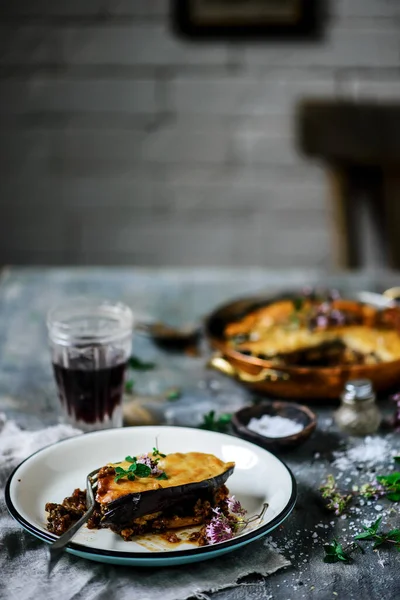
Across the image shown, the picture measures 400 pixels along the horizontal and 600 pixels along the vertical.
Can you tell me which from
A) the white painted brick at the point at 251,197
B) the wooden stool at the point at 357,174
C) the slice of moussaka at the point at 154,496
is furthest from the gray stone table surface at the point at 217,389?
the white painted brick at the point at 251,197

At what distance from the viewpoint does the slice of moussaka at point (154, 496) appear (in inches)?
40.0

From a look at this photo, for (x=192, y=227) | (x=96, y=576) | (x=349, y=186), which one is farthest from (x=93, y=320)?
(x=192, y=227)

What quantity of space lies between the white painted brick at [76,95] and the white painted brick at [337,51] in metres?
0.47

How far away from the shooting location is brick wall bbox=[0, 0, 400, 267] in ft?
11.3

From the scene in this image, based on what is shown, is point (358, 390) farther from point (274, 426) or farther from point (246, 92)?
point (246, 92)

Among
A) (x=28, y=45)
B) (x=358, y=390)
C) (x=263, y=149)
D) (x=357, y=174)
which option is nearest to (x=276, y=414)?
(x=358, y=390)

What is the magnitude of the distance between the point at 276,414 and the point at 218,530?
407 mm

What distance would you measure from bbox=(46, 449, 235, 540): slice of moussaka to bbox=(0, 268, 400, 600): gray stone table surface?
0.11 metres

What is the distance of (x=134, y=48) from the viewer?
11.3ft

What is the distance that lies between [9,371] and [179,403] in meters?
0.38

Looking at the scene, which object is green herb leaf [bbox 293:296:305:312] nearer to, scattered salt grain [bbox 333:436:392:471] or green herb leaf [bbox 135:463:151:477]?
scattered salt grain [bbox 333:436:392:471]

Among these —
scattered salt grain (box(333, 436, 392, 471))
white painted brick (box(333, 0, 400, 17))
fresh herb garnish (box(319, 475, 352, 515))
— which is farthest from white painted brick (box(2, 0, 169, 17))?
fresh herb garnish (box(319, 475, 352, 515))

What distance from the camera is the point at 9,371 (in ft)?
5.54

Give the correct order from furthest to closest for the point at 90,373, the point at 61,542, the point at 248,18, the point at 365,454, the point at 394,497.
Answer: the point at 248,18 → the point at 90,373 → the point at 365,454 → the point at 394,497 → the point at 61,542
